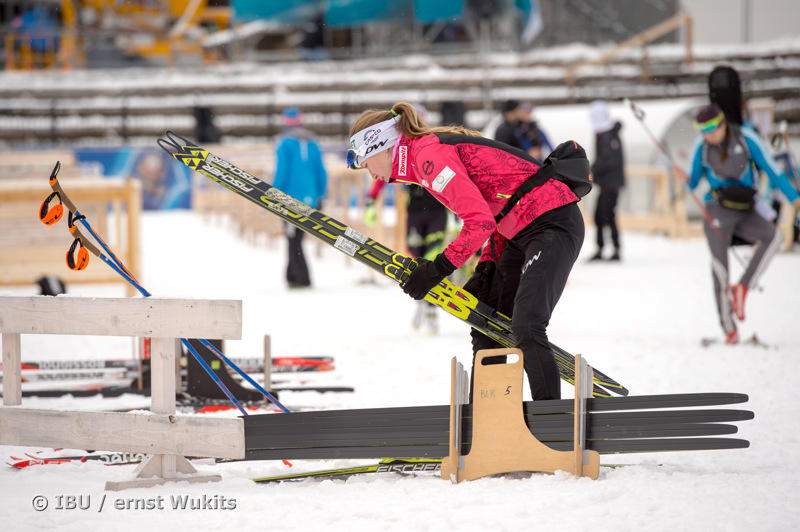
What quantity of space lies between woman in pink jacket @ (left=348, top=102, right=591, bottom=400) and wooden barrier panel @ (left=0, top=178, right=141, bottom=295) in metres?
6.48

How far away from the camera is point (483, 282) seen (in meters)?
5.04

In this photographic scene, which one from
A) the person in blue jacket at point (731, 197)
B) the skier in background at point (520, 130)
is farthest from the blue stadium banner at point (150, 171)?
the person in blue jacket at point (731, 197)

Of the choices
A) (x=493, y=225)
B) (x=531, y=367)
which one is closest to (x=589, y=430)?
(x=531, y=367)

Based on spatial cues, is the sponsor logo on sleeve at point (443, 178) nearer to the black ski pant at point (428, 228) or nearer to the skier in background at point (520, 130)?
the black ski pant at point (428, 228)

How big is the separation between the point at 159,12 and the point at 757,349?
86.7ft

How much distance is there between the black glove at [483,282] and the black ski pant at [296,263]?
705 cm

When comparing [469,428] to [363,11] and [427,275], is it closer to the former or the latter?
[427,275]

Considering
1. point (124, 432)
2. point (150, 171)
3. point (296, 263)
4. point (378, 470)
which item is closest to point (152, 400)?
point (124, 432)

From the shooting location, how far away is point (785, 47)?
78.6 ft

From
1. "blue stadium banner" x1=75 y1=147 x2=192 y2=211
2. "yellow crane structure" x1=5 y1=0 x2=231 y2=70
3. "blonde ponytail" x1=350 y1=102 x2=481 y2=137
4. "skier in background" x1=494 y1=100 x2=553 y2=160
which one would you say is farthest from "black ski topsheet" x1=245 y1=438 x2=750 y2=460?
"yellow crane structure" x1=5 y1=0 x2=231 y2=70

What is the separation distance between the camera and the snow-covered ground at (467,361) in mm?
3990

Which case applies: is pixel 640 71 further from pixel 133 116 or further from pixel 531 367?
pixel 531 367

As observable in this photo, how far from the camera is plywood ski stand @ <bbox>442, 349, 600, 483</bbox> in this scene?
435cm

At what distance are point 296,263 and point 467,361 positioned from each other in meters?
4.70
